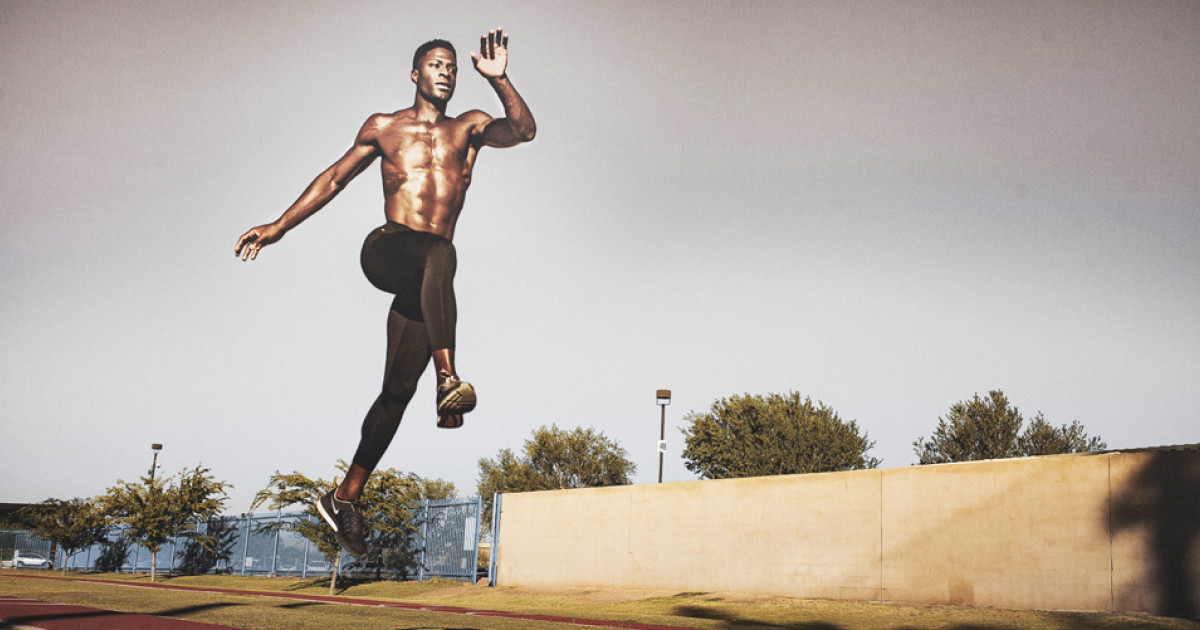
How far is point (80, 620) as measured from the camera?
15172 millimetres

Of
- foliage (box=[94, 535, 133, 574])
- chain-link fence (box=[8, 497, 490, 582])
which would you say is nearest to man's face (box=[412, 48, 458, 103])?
chain-link fence (box=[8, 497, 490, 582])

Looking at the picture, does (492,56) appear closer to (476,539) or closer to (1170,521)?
(1170,521)

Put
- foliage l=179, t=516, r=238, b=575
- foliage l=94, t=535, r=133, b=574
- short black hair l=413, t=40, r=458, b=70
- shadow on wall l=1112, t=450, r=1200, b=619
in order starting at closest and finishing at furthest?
short black hair l=413, t=40, r=458, b=70 < shadow on wall l=1112, t=450, r=1200, b=619 < foliage l=179, t=516, r=238, b=575 < foliage l=94, t=535, r=133, b=574

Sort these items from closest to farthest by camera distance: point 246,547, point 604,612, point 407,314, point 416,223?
point 407,314 → point 416,223 → point 604,612 → point 246,547

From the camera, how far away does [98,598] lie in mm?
21266

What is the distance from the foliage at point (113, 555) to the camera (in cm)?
4600

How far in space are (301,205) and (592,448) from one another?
1537 inches

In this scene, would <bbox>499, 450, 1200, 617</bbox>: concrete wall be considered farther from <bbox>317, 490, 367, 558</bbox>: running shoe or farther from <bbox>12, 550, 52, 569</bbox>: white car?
<bbox>12, 550, 52, 569</bbox>: white car

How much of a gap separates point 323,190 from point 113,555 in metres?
39.2

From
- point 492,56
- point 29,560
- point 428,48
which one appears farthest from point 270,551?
point 492,56

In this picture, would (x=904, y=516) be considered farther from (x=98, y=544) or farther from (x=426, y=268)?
(x=98, y=544)

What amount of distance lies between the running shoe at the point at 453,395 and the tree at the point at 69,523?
3506cm

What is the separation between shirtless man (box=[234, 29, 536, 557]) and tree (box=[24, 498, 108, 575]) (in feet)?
110

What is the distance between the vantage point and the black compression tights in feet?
45.6
